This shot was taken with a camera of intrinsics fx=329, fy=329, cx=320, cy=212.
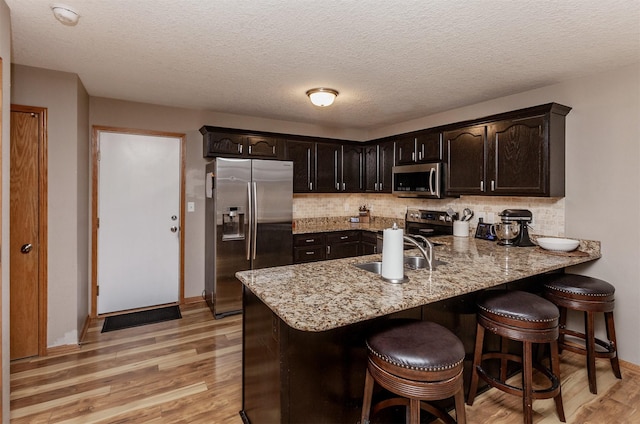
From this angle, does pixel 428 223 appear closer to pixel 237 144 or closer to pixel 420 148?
pixel 420 148

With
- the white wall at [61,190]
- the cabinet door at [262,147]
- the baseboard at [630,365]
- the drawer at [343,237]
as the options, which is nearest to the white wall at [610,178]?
the baseboard at [630,365]

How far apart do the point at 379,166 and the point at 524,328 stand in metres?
3.19

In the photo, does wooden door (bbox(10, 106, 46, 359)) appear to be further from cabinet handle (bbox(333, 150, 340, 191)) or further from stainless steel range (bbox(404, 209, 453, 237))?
stainless steel range (bbox(404, 209, 453, 237))

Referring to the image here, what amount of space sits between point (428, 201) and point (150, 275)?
11.7ft

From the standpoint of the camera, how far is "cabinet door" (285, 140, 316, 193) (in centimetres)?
434

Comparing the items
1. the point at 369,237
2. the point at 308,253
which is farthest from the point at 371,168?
the point at 308,253

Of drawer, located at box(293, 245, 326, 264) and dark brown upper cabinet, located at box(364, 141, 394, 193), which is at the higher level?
dark brown upper cabinet, located at box(364, 141, 394, 193)

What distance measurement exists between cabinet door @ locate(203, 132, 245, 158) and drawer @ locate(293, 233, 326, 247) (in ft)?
4.15

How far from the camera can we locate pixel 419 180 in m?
4.00

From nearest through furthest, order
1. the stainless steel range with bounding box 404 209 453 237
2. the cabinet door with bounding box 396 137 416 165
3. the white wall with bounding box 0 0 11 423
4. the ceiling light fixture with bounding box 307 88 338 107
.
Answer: the white wall with bounding box 0 0 11 423 → the ceiling light fixture with bounding box 307 88 338 107 → the stainless steel range with bounding box 404 209 453 237 → the cabinet door with bounding box 396 137 416 165

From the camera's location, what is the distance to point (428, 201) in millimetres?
4344

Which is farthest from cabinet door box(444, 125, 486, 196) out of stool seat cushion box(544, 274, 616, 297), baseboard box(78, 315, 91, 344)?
baseboard box(78, 315, 91, 344)

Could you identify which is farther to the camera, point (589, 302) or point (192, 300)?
point (192, 300)

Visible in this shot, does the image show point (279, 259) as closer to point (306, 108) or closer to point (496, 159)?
Answer: point (306, 108)
